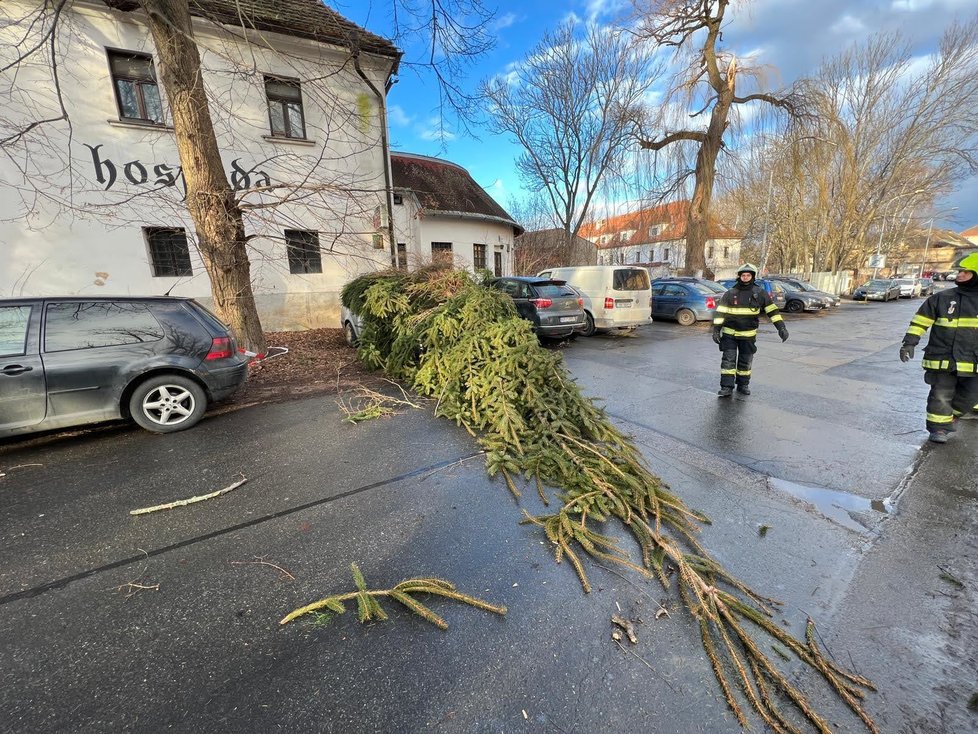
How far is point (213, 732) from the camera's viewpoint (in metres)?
1.55

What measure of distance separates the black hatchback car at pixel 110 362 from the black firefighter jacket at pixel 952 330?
7.64 metres

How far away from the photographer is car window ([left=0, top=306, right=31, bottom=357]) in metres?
3.88

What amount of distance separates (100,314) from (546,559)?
200 inches

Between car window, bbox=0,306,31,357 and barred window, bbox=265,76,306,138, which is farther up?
barred window, bbox=265,76,306,138

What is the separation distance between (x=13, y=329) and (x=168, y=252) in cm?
771

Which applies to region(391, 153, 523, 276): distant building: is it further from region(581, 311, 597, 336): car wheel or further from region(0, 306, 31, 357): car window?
region(0, 306, 31, 357): car window

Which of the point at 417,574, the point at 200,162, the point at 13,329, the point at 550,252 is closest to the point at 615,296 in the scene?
the point at 200,162

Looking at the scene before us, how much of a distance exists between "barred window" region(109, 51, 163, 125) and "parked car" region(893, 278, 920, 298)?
136 feet

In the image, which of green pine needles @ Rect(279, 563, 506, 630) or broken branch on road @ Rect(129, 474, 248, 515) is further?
broken branch on road @ Rect(129, 474, 248, 515)

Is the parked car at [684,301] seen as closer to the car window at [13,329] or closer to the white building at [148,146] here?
the white building at [148,146]

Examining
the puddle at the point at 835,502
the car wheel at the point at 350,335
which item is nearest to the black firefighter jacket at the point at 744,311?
the puddle at the point at 835,502

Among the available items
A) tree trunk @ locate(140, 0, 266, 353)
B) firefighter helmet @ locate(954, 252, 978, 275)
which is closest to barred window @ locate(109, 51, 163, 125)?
tree trunk @ locate(140, 0, 266, 353)

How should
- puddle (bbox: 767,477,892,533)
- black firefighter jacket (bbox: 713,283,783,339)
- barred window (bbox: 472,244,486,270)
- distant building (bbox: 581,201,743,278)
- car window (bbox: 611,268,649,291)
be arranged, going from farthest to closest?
1. distant building (bbox: 581,201,743,278)
2. barred window (bbox: 472,244,486,270)
3. car window (bbox: 611,268,649,291)
4. black firefighter jacket (bbox: 713,283,783,339)
5. puddle (bbox: 767,477,892,533)

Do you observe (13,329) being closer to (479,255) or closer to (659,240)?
(479,255)
